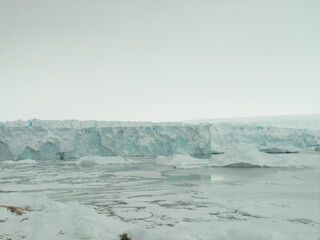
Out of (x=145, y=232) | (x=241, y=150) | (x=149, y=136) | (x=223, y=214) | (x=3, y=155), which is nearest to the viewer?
→ (x=145, y=232)

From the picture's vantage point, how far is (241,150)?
18344mm

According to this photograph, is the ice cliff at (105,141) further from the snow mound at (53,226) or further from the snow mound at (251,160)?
the snow mound at (53,226)

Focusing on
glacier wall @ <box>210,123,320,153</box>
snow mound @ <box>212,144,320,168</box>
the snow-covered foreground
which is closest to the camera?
the snow-covered foreground

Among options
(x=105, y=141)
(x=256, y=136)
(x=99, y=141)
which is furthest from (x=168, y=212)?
(x=256, y=136)

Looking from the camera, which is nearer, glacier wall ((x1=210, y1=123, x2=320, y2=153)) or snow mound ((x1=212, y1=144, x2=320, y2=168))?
snow mound ((x1=212, y1=144, x2=320, y2=168))

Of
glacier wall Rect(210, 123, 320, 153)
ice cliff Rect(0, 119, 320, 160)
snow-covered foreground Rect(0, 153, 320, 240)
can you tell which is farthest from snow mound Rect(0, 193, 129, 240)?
glacier wall Rect(210, 123, 320, 153)

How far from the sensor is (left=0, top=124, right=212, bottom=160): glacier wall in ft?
86.8

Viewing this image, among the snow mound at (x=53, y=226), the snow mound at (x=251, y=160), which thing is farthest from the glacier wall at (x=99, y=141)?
the snow mound at (x=53, y=226)

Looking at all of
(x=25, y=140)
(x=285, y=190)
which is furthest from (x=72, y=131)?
(x=285, y=190)

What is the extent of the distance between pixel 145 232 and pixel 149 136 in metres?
27.5

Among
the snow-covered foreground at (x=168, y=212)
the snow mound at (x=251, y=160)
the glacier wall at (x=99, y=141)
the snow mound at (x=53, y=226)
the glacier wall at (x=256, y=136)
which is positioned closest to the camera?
the snow mound at (x=53, y=226)

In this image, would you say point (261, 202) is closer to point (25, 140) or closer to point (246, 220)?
point (246, 220)

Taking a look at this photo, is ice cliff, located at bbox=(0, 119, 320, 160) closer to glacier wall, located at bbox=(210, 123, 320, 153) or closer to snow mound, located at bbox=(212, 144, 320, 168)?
glacier wall, located at bbox=(210, 123, 320, 153)

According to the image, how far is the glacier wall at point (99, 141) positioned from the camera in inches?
1042
